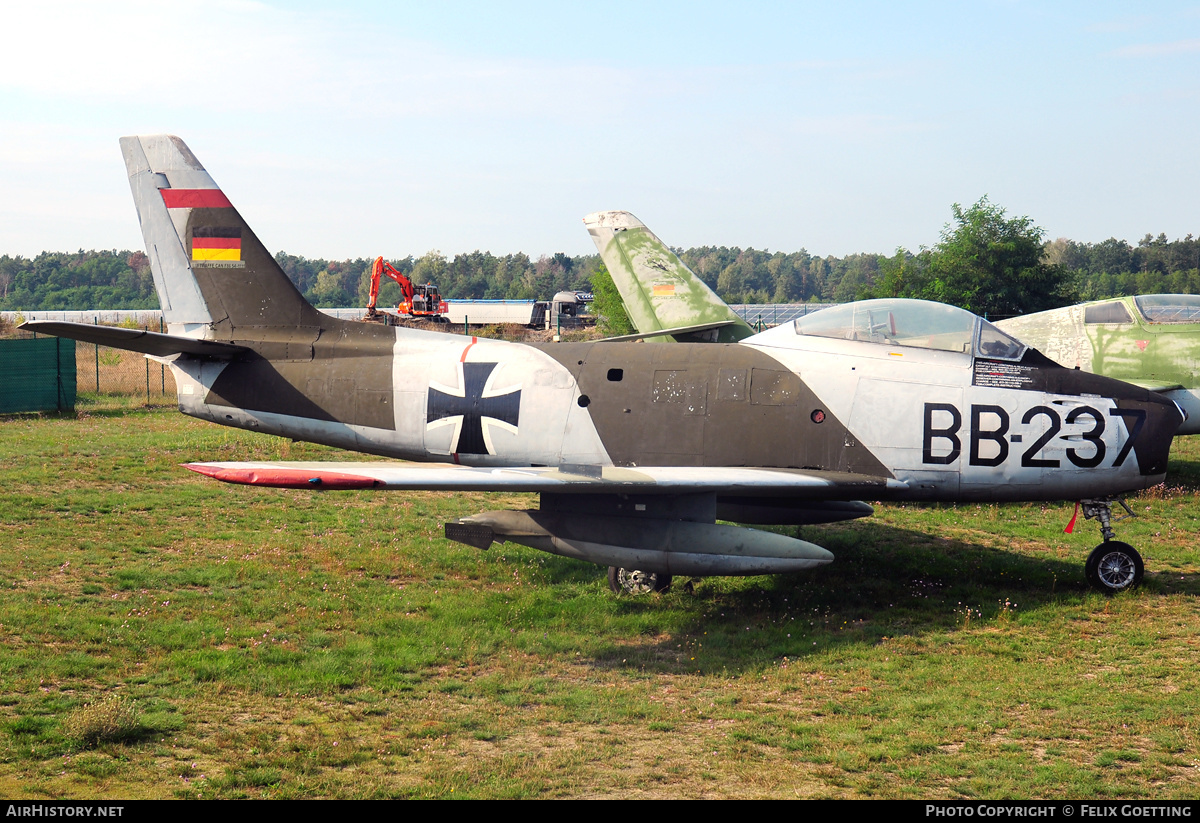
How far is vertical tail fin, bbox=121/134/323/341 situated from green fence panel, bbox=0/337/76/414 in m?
15.3

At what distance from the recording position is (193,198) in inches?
480

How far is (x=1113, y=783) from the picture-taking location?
5.91 meters

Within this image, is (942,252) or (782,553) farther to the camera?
(942,252)

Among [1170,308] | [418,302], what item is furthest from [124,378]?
[418,302]

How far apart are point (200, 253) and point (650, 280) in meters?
9.84

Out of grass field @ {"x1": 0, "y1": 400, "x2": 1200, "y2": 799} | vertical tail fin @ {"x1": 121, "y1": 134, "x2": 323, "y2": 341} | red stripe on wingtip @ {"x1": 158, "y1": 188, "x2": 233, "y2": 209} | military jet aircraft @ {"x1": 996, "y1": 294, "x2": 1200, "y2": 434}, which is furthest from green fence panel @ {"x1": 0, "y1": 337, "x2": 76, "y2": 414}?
military jet aircraft @ {"x1": 996, "y1": 294, "x2": 1200, "y2": 434}

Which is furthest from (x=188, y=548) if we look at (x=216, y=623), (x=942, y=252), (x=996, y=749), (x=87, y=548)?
(x=942, y=252)

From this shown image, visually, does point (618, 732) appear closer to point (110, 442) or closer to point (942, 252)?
point (110, 442)

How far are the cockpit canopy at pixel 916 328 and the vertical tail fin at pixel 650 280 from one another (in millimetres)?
7450

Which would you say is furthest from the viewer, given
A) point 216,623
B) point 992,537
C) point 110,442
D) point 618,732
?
point 110,442

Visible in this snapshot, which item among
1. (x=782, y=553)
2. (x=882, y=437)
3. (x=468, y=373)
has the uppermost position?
(x=468, y=373)

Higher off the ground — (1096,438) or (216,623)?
(1096,438)

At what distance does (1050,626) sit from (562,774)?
247 inches

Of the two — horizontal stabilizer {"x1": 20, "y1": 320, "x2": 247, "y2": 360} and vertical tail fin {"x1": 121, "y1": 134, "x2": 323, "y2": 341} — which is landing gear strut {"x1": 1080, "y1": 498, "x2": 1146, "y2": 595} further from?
horizontal stabilizer {"x1": 20, "y1": 320, "x2": 247, "y2": 360}
